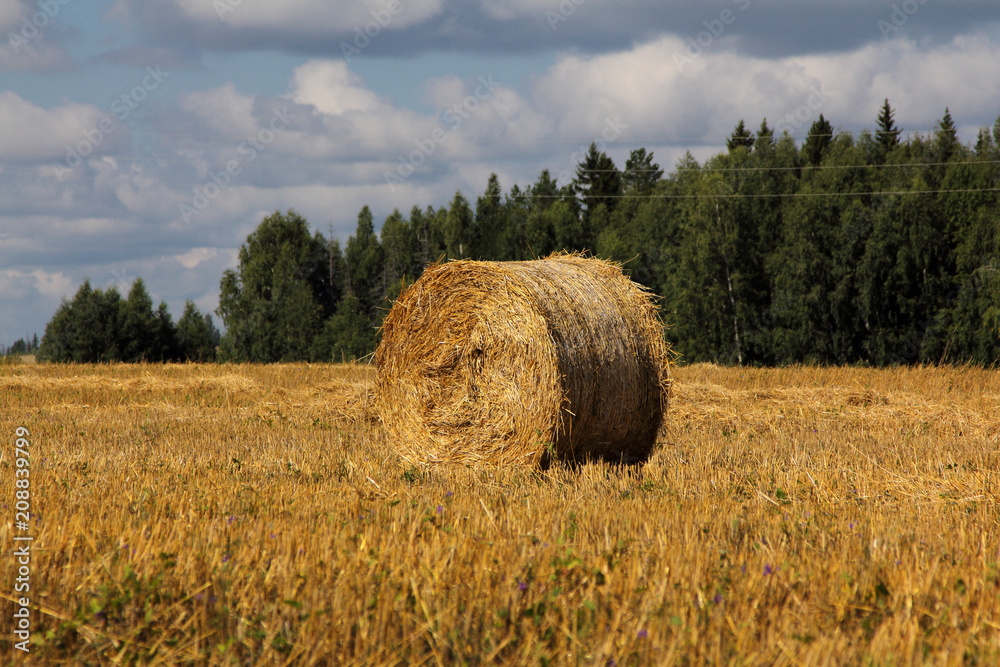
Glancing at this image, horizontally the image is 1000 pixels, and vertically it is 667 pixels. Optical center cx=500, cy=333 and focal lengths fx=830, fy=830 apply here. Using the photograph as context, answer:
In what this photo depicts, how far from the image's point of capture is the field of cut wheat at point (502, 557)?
364cm

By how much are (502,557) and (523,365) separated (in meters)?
3.97

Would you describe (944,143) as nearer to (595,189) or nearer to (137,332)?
(595,189)

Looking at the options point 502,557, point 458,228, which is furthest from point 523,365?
point 458,228

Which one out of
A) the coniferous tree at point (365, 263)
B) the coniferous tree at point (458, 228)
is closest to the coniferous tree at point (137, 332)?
the coniferous tree at point (365, 263)

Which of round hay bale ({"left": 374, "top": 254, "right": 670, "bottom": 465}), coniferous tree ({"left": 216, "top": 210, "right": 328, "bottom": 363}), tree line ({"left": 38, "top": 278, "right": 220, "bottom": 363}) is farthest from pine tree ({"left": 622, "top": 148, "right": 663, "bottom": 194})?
round hay bale ({"left": 374, "top": 254, "right": 670, "bottom": 465})

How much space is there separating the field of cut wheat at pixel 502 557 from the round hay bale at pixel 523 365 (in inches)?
19.2

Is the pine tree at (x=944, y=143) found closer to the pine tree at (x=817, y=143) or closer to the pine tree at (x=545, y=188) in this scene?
the pine tree at (x=817, y=143)

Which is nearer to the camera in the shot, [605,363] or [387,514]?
[387,514]

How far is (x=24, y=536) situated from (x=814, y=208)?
142ft

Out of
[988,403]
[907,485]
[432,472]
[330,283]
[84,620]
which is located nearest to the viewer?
[84,620]

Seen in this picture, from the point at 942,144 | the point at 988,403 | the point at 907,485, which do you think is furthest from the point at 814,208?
the point at 907,485

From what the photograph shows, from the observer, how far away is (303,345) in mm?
58812

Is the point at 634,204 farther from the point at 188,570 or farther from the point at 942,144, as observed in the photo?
the point at 188,570

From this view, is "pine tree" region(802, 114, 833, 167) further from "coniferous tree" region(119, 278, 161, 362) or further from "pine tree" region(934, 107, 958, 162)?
"coniferous tree" region(119, 278, 161, 362)
